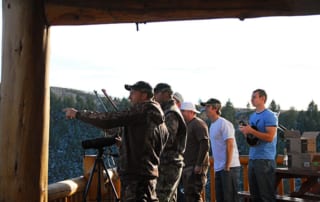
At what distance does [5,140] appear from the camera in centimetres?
300

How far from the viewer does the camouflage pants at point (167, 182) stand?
422 centimetres

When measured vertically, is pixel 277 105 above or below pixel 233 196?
above

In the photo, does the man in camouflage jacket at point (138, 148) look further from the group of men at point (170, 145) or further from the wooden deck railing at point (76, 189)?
the wooden deck railing at point (76, 189)

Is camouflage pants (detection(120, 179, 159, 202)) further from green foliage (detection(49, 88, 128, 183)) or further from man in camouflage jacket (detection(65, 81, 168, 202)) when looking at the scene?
green foliage (detection(49, 88, 128, 183))

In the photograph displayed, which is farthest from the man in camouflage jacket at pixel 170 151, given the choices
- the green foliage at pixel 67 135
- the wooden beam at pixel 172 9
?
the green foliage at pixel 67 135

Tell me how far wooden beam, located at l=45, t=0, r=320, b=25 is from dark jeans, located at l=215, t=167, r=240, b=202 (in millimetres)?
2430

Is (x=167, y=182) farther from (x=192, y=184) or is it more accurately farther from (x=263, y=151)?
(x=263, y=151)

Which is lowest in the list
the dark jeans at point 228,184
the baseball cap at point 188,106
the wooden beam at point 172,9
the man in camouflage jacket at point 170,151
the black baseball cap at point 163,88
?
the dark jeans at point 228,184

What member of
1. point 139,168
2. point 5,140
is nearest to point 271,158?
point 139,168

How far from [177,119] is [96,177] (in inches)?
42.3

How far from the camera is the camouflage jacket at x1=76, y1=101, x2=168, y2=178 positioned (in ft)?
11.5

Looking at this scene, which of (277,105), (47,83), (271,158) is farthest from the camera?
(277,105)

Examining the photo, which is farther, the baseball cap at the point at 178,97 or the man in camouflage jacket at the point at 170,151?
the baseball cap at the point at 178,97

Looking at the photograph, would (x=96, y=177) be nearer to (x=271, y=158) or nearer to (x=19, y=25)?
(x=271, y=158)
